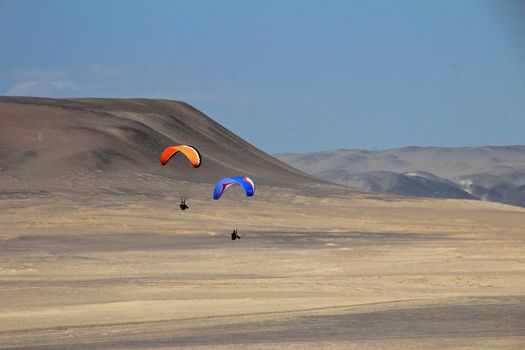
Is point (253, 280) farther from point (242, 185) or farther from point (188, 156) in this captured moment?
point (188, 156)

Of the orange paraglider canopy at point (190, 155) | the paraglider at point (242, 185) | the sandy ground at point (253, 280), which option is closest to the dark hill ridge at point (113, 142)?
the sandy ground at point (253, 280)

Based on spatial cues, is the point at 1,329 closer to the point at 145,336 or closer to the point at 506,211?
the point at 145,336

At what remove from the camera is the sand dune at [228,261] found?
20.1 metres

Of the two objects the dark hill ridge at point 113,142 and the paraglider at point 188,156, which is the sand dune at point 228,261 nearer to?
the dark hill ridge at point 113,142

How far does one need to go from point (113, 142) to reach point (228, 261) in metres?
55.3

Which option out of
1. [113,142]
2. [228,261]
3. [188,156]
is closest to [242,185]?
[188,156]

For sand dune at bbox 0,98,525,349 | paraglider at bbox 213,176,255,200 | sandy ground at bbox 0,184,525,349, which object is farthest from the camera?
paraglider at bbox 213,176,255,200

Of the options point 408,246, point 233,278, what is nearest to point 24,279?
point 233,278

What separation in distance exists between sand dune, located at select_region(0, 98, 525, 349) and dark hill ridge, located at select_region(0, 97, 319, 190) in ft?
1.27

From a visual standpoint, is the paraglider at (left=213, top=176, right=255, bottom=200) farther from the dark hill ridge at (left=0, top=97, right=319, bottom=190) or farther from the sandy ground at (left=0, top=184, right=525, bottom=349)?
the dark hill ridge at (left=0, top=97, right=319, bottom=190)

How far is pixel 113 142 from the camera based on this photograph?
8969cm

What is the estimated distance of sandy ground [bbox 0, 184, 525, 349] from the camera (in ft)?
64.3

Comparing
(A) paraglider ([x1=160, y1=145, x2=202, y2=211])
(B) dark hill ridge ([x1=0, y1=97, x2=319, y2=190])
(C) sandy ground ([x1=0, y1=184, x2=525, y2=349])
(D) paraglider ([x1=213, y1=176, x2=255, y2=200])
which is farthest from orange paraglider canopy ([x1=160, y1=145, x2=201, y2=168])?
(B) dark hill ridge ([x1=0, y1=97, x2=319, y2=190])

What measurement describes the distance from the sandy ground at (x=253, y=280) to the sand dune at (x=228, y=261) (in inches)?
2.0
